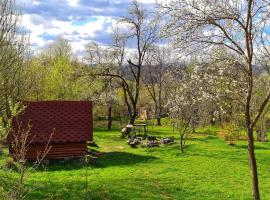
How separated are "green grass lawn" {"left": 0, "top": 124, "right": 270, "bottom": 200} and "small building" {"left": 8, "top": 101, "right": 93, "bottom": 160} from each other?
1345 mm

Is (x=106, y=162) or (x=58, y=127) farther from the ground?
(x=58, y=127)

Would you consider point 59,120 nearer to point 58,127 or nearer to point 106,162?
point 58,127

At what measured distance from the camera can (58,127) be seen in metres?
25.2

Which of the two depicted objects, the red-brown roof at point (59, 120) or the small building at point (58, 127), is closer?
the small building at point (58, 127)

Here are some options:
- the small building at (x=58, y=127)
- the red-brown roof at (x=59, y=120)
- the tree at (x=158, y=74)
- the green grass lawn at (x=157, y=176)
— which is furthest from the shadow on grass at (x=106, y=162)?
the tree at (x=158, y=74)

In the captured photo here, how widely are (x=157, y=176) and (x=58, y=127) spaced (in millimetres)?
8530

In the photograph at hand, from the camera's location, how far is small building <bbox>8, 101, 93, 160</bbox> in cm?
2433

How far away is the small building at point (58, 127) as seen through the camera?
2433cm

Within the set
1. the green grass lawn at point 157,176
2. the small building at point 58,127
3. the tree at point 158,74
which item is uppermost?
the tree at point 158,74

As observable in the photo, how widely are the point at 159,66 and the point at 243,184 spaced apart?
46346mm

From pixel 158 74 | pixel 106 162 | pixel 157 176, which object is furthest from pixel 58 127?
pixel 158 74

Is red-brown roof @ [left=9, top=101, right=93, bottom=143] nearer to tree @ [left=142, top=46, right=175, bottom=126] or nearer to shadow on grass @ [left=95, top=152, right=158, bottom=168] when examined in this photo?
shadow on grass @ [left=95, top=152, right=158, bottom=168]

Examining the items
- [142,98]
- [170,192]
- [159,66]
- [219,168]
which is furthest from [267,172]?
[142,98]

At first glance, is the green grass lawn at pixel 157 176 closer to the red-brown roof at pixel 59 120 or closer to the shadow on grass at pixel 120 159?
the shadow on grass at pixel 120 159
